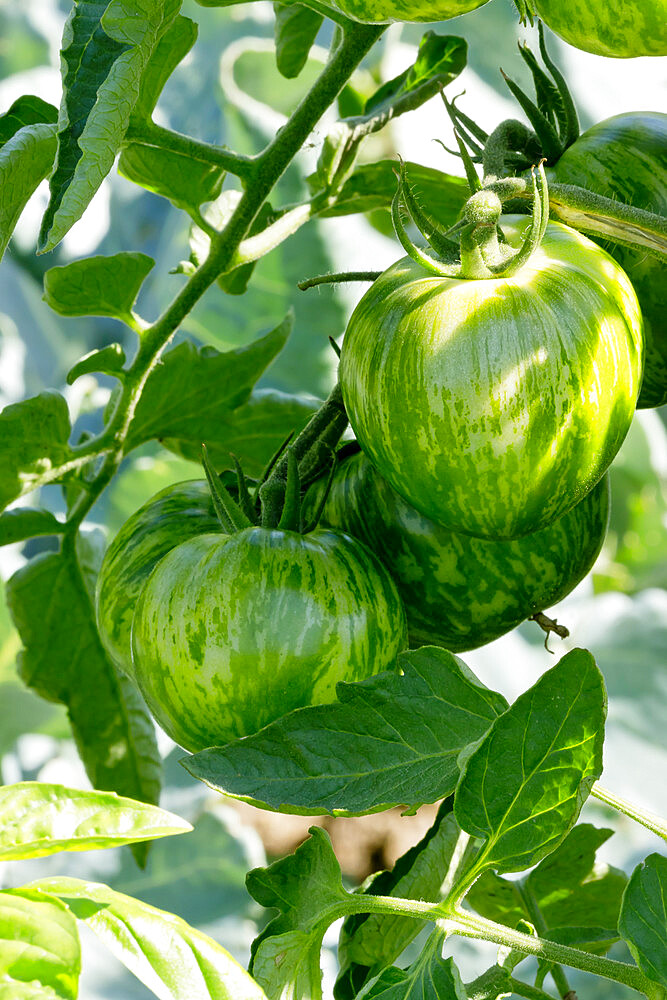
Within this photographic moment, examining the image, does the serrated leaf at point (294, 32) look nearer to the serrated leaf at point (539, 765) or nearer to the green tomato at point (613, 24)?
the green tomato at point (613, 24)

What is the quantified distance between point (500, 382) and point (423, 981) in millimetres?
179

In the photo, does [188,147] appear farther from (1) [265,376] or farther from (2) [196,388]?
(1) [265,376]

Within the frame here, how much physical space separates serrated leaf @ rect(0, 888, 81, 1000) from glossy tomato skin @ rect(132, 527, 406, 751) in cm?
11

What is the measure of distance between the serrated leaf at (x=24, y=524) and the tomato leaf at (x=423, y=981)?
0.97 feet

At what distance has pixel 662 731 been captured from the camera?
148cm

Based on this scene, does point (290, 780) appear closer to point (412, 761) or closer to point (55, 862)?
point (412, 761)

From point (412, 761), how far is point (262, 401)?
25 cm

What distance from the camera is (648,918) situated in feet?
1.15

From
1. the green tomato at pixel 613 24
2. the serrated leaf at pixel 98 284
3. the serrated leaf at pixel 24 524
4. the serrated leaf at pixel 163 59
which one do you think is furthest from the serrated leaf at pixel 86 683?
the green tomato at pixel 613 24

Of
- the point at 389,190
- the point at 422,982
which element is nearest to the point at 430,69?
the point at 389,190

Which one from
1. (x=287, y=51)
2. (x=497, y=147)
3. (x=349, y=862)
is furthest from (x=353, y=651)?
(x=349, y=862)

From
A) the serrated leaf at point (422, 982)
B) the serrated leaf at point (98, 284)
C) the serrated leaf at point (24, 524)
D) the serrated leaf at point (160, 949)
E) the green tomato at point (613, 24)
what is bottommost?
the serrated leaf at point (422, 982)

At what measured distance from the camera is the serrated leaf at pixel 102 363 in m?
0.48

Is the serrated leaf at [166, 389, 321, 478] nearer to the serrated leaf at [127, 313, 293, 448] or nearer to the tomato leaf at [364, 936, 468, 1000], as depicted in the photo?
the serrated leaf at [127, 313, 293, 448]
